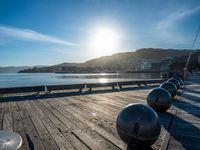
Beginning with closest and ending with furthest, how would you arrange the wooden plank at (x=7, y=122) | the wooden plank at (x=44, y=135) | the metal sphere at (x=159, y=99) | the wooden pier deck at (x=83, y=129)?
the wooden plank at (x=44, y=135) → the wooden pier deck at (x=83, y=129) → the wooden plank at (x=7, y=122) → the metal sphere at (x=159, y=99)

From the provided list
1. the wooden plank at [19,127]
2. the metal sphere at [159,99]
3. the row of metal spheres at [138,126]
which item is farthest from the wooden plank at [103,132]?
the metal sphere at [159,99]

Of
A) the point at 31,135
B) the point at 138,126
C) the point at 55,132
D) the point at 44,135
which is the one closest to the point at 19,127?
the point at 31,135

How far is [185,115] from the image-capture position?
863cm

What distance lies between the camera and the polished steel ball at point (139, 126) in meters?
4.68

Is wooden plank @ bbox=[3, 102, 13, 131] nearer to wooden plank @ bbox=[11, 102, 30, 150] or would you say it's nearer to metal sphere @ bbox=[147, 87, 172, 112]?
wooden plank @ bbox=[11, 102, 30, 150]

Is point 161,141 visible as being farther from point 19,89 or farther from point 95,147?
point 19,89

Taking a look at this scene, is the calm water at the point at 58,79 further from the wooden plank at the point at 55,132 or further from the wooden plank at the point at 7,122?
the wooden plank at the point at 55,132

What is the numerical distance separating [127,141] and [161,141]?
1258 millimetres

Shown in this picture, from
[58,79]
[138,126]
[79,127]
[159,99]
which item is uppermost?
[138,126]

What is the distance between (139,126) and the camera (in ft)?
15.3

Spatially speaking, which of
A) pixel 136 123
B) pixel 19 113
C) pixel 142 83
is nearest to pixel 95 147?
pixel 136 123

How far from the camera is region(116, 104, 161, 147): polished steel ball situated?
4.68 m

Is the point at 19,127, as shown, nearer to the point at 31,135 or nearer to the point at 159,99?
the point at 31,135

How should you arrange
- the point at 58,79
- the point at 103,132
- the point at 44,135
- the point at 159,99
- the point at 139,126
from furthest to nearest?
the point at 58,79, the point at 159,99, the point at 103,132, the point at 44,135, the point at 139,126
